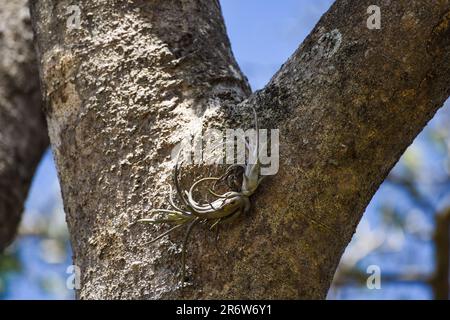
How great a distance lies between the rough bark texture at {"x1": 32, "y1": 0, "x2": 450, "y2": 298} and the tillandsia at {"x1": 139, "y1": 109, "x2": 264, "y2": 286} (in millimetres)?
17

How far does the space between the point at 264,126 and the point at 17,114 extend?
1605 mm

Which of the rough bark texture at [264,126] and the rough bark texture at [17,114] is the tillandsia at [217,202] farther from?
the rough bark texture at [17,114]

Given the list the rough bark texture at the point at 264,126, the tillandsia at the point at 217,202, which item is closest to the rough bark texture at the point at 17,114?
the rough bark texture at the point at 264,126

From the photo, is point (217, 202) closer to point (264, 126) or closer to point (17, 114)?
point (264, 126)

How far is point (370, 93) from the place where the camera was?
127 centimetres

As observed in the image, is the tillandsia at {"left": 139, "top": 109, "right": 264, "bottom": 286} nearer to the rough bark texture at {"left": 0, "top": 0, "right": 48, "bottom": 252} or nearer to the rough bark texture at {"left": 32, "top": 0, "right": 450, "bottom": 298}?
the rough bark texture at {"left": 32, "top": 0, "right": 450, "bottom": 298}

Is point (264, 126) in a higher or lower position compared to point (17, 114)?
lower

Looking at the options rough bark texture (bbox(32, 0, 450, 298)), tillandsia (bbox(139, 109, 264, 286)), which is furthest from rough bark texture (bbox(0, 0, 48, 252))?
tillandsia (bbox(139, 109, 264, 286))

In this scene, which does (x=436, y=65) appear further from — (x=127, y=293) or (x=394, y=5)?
(x=127, y=293)

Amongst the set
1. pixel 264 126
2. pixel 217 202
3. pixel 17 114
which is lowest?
pixel 217 202

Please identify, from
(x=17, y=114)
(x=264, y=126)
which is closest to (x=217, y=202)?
(x=264, y=126)

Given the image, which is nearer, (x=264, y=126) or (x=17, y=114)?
(x=264, y=126)

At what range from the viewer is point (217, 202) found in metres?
1.27

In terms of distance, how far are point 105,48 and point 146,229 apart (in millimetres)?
416
